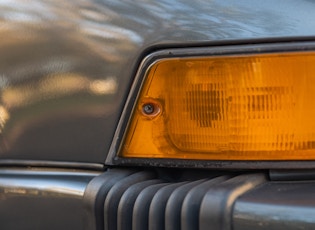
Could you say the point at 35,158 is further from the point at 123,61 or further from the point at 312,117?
the point at 312,117

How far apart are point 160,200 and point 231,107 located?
268 mm

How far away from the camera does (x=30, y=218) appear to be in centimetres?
152

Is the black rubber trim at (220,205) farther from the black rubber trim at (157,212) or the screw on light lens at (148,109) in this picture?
the screw on light lens at (148,109)

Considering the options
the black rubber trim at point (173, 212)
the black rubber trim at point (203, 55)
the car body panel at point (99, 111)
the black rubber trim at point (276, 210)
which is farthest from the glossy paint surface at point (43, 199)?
the black rubber trim at point (276, 210)

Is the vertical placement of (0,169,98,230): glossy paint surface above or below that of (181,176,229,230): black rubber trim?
below

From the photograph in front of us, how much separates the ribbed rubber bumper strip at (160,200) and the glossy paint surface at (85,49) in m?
0.11

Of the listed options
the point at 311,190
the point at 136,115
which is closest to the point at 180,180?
the point at 136,115

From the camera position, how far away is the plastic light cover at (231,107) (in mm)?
1332

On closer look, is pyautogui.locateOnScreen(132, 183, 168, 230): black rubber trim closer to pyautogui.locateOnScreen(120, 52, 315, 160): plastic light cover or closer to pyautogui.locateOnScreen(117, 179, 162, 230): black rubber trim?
pyautogui.locateOnScreen(117, 179, 162, 230): black rubber trim

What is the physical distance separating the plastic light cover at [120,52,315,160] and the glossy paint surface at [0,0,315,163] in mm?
59

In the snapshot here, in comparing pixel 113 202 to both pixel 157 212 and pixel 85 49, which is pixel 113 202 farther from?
pixel 85 49

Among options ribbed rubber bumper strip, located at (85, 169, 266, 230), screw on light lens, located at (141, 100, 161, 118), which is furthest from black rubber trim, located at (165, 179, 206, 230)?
screw on light lens, located at (141, 100, 161, 118)

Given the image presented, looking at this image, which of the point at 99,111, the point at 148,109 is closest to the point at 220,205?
the point at 148,109

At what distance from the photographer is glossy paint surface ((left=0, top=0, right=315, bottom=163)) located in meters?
1.40
